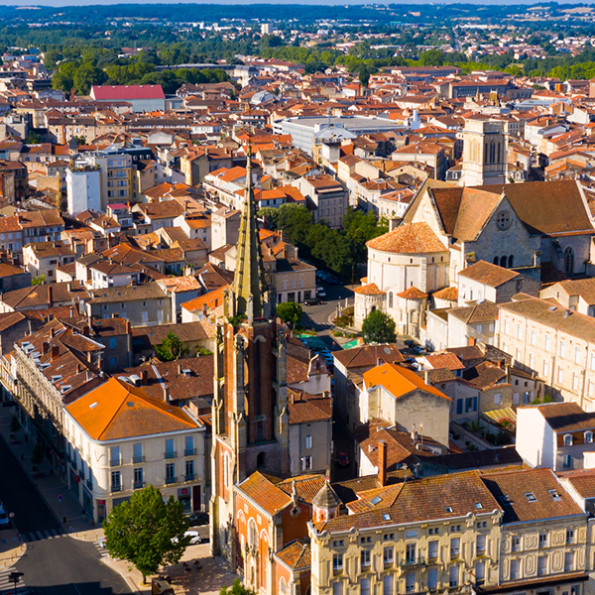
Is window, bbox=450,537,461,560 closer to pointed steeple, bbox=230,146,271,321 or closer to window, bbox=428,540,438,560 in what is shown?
window, bbox=428,540,438,560

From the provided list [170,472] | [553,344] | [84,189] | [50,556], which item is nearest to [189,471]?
[170,472]

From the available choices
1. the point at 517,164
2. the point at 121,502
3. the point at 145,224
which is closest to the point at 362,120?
the point at 517,164

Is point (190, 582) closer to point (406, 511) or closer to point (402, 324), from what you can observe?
point (406, 511)

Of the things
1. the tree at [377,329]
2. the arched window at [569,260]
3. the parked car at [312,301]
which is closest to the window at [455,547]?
the tree at [377,329]

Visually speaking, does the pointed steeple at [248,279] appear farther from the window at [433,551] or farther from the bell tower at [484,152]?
the bell tower at [484,152]

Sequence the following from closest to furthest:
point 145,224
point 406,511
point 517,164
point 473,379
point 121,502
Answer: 1. point 406,511
2. point 121,502
3. point 473,379
4. point 145,224
5. point 517,164

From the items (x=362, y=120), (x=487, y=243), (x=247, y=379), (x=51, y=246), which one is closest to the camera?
(x=247, y=379)
